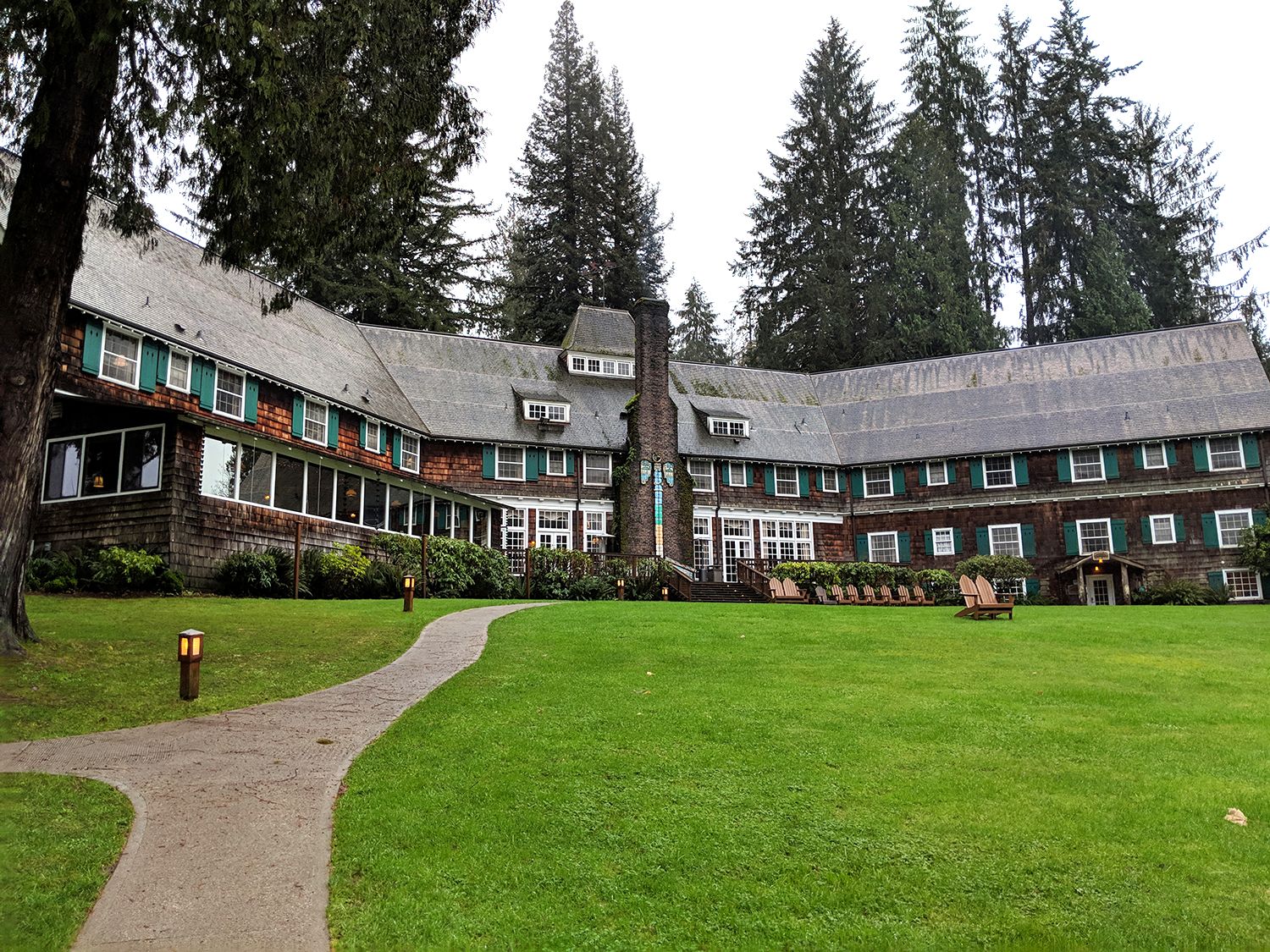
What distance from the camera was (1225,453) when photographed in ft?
115

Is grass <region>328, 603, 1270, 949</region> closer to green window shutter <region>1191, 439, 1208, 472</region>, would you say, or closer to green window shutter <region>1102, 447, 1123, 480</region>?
green window shutter <region>1102, 447, 1123, 480</region>

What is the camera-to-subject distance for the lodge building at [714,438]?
2578cm

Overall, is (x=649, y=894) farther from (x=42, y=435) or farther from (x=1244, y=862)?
(x=42, y=435)

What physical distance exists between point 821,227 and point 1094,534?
25068 millimetres

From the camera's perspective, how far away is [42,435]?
466 inches

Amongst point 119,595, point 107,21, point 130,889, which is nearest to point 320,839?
point 130,889

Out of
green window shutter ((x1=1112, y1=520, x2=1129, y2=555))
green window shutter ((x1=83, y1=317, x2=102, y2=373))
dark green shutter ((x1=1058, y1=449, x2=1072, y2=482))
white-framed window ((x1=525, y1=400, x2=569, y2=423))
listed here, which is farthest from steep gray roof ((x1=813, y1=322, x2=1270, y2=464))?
green window shutter ((x1=83, y1=317, x2=102, y2=373))

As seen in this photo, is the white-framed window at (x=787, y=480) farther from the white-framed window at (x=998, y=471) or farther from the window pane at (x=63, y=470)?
the window pane at (x=63, y=470)

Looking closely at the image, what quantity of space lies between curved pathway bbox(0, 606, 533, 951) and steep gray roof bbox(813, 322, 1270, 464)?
3177cm

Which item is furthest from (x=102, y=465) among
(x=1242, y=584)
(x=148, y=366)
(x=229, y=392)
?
(x=1242, y=584)

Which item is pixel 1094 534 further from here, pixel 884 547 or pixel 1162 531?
pixel 884 547

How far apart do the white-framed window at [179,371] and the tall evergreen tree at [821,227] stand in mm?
34602

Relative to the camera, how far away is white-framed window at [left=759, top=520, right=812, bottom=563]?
124 ft

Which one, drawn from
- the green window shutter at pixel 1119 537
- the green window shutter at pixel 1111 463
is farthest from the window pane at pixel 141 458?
the green window shutter at pixel 1111 463
